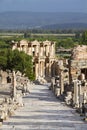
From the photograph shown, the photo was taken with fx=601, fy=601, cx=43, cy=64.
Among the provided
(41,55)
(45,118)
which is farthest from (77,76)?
(41,55)

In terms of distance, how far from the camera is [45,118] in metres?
37.9

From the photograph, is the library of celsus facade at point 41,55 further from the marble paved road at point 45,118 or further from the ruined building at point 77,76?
the marble paved road at point 45,118

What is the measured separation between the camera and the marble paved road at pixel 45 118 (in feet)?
110

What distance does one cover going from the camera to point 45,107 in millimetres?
45562

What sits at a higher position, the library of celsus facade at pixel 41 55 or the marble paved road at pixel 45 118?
the marble paved road at pixel 45 118

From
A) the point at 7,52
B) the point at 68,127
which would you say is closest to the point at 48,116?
the point at 68,127

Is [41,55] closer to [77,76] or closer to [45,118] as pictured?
[77,76]

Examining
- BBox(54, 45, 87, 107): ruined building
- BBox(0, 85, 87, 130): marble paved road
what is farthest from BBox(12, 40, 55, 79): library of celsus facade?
BBox(0, 85, 87, 130): marble paved road

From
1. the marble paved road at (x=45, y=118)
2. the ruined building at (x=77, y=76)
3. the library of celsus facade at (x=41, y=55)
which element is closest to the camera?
the marble paved road at (x=45, y=118)

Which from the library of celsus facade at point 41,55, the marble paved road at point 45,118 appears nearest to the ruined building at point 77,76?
the marble paved road at point 45,118

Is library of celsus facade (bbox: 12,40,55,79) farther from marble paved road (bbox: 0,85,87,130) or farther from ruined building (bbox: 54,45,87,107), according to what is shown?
marble paved road (bbox: 0,85,87,130)

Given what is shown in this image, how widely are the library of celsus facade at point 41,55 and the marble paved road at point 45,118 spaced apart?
50620 millimetres

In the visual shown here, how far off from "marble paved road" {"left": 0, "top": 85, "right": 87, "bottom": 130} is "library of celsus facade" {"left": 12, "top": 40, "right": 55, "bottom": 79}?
50620 mm

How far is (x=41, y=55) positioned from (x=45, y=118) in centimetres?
6616
